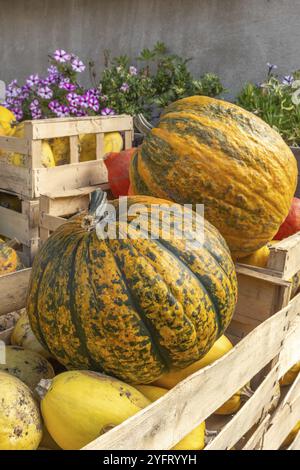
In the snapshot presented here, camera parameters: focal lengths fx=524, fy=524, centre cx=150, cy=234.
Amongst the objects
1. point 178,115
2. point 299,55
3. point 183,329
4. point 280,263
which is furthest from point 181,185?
point 299,55

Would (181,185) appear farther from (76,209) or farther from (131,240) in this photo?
(76,209)

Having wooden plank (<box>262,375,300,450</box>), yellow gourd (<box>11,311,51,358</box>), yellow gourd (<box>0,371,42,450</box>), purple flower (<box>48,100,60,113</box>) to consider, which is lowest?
wooden plank (<box>262,375,300,450</box>)

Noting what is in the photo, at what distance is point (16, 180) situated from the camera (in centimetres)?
242

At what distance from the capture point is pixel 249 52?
426 cm

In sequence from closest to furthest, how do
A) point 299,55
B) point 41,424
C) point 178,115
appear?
point 41,424 < point 178,115 < point 299,55

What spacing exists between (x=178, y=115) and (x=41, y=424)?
3.09 ft

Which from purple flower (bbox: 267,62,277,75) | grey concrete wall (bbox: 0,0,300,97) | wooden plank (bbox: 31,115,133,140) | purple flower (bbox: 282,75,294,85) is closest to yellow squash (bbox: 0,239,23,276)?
wooden plank (bbox: 31,115,133,140)

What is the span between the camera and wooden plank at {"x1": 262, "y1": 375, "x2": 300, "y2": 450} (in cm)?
161

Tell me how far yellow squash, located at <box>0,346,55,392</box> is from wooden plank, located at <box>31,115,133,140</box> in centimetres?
124

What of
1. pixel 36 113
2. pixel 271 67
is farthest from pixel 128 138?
pixel 271 67

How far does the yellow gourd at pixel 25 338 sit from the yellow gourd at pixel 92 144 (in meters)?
1.32

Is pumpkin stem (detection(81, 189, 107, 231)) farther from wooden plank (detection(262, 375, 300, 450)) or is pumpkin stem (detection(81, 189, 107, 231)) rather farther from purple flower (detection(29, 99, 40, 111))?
purple flower (detection(29, 99, 40, 111))

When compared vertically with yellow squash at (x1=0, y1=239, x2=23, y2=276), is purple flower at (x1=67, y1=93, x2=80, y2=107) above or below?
above

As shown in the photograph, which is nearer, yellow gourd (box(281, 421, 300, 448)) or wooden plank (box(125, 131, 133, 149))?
A: yellow gourd (box(281, 421, 300, 448))
